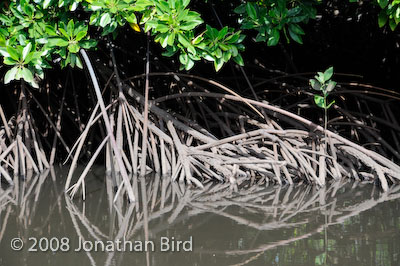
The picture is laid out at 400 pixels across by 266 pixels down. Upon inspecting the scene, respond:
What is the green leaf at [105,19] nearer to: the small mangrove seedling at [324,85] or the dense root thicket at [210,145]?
the dense root thicket at [210,145]

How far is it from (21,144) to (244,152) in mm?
1759

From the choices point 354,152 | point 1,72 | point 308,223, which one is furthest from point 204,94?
point 1,72

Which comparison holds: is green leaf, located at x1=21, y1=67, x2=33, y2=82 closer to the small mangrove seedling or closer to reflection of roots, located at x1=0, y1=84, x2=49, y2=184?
reflection of roots, located at x1=0, y1=84, x2=49, y2=184

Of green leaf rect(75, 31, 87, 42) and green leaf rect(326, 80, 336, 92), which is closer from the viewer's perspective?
green leaf rect(75, 31, 87, 42)

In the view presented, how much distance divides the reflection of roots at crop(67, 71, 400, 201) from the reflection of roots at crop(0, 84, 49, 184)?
26.0 inches

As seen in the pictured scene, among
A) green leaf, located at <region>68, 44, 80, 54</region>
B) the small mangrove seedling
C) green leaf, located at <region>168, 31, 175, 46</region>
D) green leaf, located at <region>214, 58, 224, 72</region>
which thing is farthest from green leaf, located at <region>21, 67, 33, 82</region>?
the small mangrove seedling

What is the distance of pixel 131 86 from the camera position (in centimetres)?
533

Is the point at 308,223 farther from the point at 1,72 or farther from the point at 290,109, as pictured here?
the point at 1,72

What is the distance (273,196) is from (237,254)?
4.17ft

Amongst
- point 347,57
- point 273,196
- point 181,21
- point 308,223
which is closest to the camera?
point 308,223

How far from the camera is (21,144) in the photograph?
488cm

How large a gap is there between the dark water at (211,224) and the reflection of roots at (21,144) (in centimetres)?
34

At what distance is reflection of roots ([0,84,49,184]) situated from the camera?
191 inches

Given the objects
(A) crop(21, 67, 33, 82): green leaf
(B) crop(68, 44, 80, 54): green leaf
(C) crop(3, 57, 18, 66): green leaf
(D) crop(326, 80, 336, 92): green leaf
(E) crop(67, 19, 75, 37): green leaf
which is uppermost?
(E) crop(67, 19, 75, 37): green leaf
